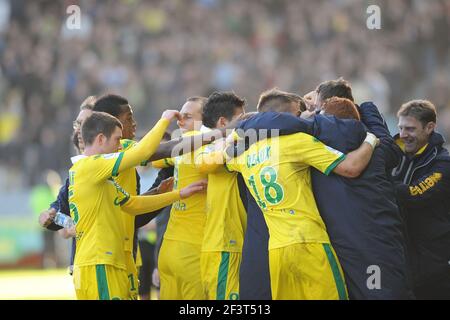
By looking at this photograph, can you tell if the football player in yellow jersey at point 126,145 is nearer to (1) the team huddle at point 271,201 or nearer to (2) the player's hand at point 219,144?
(1) the team huddle at point 271,201

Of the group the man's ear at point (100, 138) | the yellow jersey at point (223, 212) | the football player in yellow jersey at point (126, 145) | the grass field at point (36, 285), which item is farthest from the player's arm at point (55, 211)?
the grass field at point (36, 285)

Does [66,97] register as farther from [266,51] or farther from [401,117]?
[401,117]

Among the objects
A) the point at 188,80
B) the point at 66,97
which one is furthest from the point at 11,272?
the point at 188,80

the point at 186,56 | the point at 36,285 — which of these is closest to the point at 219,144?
the point at 36,285

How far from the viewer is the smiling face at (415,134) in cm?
756

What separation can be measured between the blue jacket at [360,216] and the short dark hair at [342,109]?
0.39 ft

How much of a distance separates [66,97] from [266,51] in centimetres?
458

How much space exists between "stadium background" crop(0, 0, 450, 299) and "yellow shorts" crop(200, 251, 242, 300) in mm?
10360

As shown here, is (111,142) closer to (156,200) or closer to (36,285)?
(156,200)

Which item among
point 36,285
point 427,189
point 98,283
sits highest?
point 427,189

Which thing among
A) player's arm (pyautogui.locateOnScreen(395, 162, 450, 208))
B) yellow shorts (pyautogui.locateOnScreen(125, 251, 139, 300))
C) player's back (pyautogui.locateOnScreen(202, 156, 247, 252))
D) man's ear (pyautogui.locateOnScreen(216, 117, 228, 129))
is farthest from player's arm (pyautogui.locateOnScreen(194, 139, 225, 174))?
player's arm (pyautogui.locateOnScreen(395, 162, 450, 208))

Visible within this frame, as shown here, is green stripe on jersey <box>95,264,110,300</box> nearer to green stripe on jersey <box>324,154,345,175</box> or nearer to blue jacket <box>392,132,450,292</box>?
green stripe on jersey <box>324,154,345,175</box>

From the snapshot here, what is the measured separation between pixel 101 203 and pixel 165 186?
3.95 ft

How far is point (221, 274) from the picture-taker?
23.2ft
